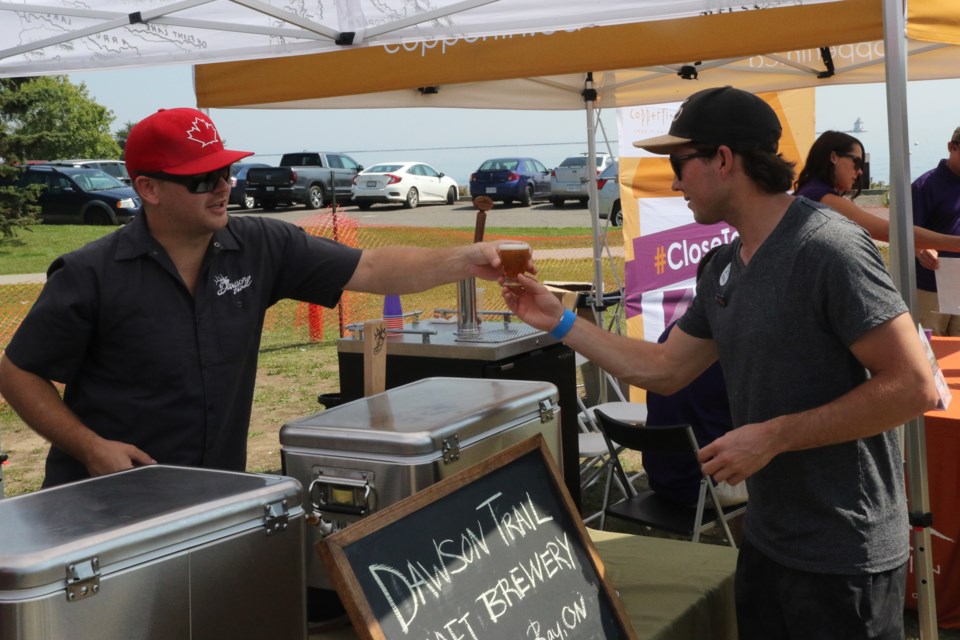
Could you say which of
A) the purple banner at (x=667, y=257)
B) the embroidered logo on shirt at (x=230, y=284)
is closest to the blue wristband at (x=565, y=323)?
the embroidered logo on shirt at (x=230, y=284)

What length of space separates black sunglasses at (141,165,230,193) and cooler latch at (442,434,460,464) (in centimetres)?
88

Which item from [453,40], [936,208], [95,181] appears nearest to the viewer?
[453,40]

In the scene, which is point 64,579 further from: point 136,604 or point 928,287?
point 928,287

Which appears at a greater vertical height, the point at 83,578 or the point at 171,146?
the point at 171,146

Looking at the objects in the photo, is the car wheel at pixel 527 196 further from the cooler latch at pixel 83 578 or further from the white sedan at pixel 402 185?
the cooler latch at pixel 83 578

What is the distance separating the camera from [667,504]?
12.6ft

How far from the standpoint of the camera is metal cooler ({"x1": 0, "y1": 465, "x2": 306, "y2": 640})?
123 centimetres

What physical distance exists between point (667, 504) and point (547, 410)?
1.86 m

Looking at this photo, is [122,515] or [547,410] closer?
[122,515]

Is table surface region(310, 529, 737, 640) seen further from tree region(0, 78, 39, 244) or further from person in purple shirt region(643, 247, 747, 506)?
tree region(0, 78, 39, 244)

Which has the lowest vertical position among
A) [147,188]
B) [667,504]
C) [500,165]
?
[667,504]

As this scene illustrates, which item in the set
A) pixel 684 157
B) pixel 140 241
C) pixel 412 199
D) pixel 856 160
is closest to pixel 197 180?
pixel 140 241

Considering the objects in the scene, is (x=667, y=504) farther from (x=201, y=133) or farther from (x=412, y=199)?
(x=412, y=199)

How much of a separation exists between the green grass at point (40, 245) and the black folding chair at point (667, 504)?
1330 centimetres
